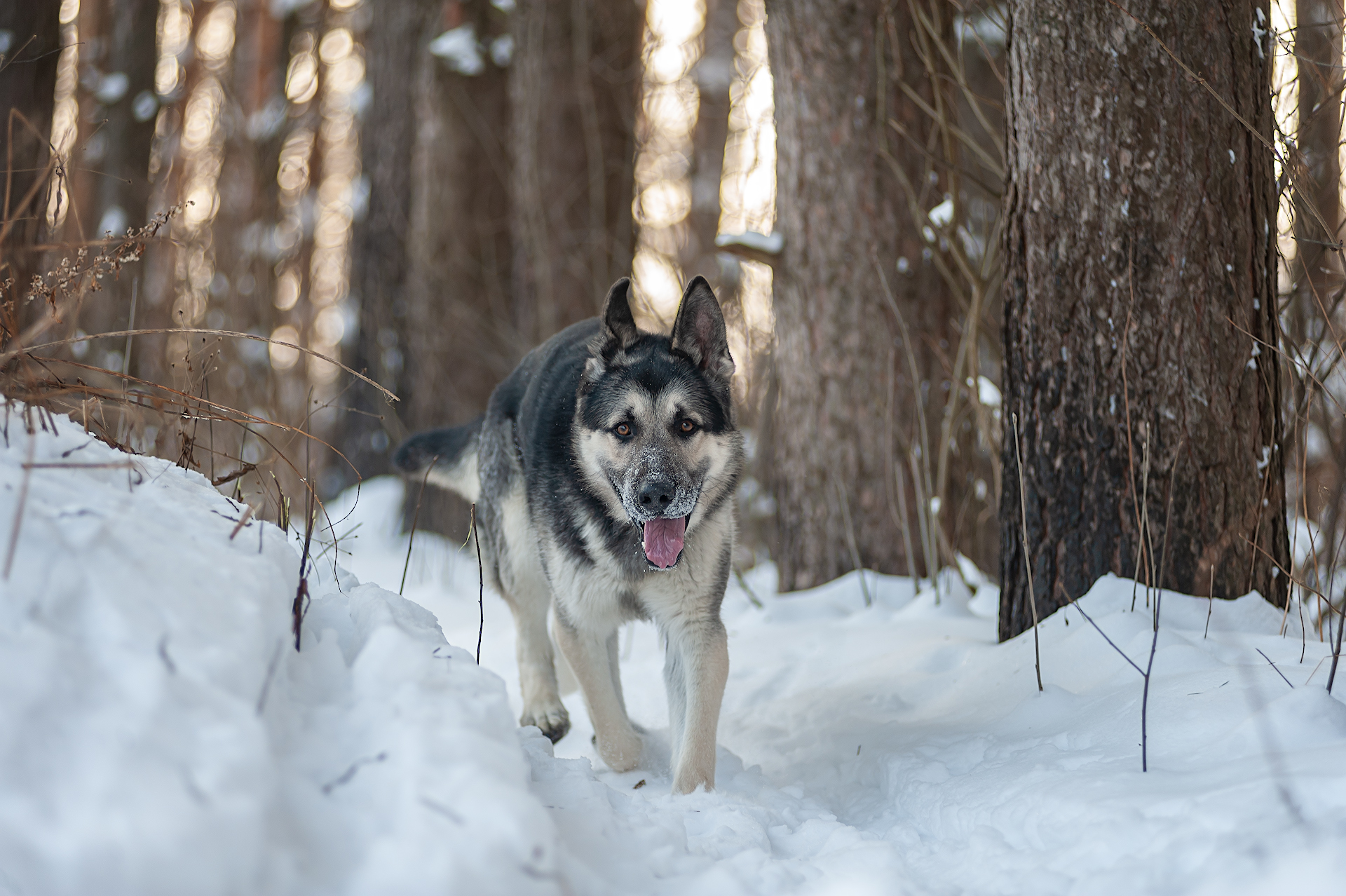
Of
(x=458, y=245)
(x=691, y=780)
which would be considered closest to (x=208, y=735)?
(x=691, y=780)

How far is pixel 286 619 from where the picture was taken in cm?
202

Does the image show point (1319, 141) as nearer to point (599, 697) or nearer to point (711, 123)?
point (599, 697)

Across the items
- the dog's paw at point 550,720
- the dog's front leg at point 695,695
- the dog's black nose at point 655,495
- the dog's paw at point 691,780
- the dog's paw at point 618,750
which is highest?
the dog's black nose at point 655,495

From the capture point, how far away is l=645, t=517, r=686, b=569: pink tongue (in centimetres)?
313

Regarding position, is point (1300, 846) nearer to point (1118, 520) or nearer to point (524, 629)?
point (1118, 520)

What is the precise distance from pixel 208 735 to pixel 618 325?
229 centimetres

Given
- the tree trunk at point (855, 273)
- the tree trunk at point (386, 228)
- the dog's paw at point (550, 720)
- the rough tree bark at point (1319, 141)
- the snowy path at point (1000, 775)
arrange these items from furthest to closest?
the tree trunk at point (386, 228) → the tree trunk at point (855, 273) → the dog's paw at point (550, 720) → the rough tree bark at point (1319, 141) → the snowy path at point (1000, 775)

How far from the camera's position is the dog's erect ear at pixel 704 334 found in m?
3.58

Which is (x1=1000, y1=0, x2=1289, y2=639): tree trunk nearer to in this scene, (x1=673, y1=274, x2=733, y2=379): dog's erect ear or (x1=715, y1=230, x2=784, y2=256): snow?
(x1=673, y1=274, x2=733, y2=379): dog's erect ear

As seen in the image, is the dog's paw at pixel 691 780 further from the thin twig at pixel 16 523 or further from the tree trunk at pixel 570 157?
the tree trunk at pixel 570 157

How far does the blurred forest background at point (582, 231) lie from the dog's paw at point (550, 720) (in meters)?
1.50

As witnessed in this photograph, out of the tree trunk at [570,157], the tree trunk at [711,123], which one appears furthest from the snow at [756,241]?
the tree trunk at [711,123]

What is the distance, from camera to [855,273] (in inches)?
209

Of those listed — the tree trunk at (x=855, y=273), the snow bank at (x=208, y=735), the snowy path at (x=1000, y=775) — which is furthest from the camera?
the tree trunk at (x=855, y=273)
